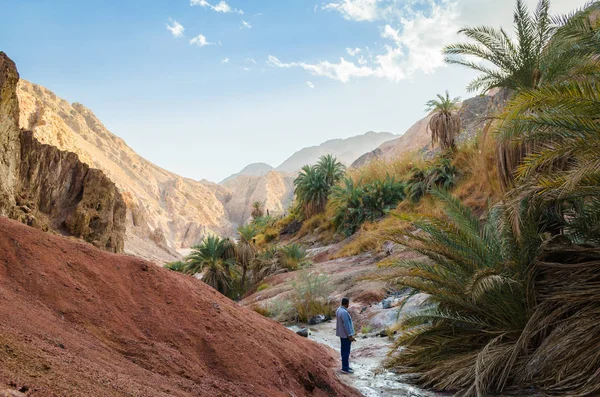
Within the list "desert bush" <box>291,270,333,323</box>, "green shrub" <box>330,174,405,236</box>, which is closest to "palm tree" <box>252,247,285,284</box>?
"green shrub" <box>330,174,405,236</box>

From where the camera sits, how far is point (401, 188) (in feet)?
92.0

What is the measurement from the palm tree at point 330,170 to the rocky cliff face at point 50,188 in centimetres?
2577

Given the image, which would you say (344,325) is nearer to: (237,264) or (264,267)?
(264,267)

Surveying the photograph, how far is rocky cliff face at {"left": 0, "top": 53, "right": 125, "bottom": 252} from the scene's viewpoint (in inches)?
260

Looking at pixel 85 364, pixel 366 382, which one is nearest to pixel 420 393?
pixel 366 382

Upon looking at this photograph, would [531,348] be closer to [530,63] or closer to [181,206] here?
[530,63]

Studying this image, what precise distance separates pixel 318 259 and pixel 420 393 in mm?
18864

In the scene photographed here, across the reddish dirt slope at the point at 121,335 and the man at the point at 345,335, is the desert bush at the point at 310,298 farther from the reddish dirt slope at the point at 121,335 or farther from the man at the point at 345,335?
the reddish dirt slope at the point at 121,335

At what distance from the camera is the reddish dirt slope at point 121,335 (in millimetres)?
2934

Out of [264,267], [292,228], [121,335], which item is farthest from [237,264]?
[121,335]

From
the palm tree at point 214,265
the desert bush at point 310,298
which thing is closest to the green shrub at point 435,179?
the palm tree at point 214,265

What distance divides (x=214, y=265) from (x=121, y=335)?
18.4 meters

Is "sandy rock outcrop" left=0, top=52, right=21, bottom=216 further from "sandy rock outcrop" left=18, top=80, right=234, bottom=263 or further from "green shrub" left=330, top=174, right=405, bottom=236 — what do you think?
"sandy rock outcrop" left=18, top=80, right=234, bottom=263

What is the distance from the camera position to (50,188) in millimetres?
8094
